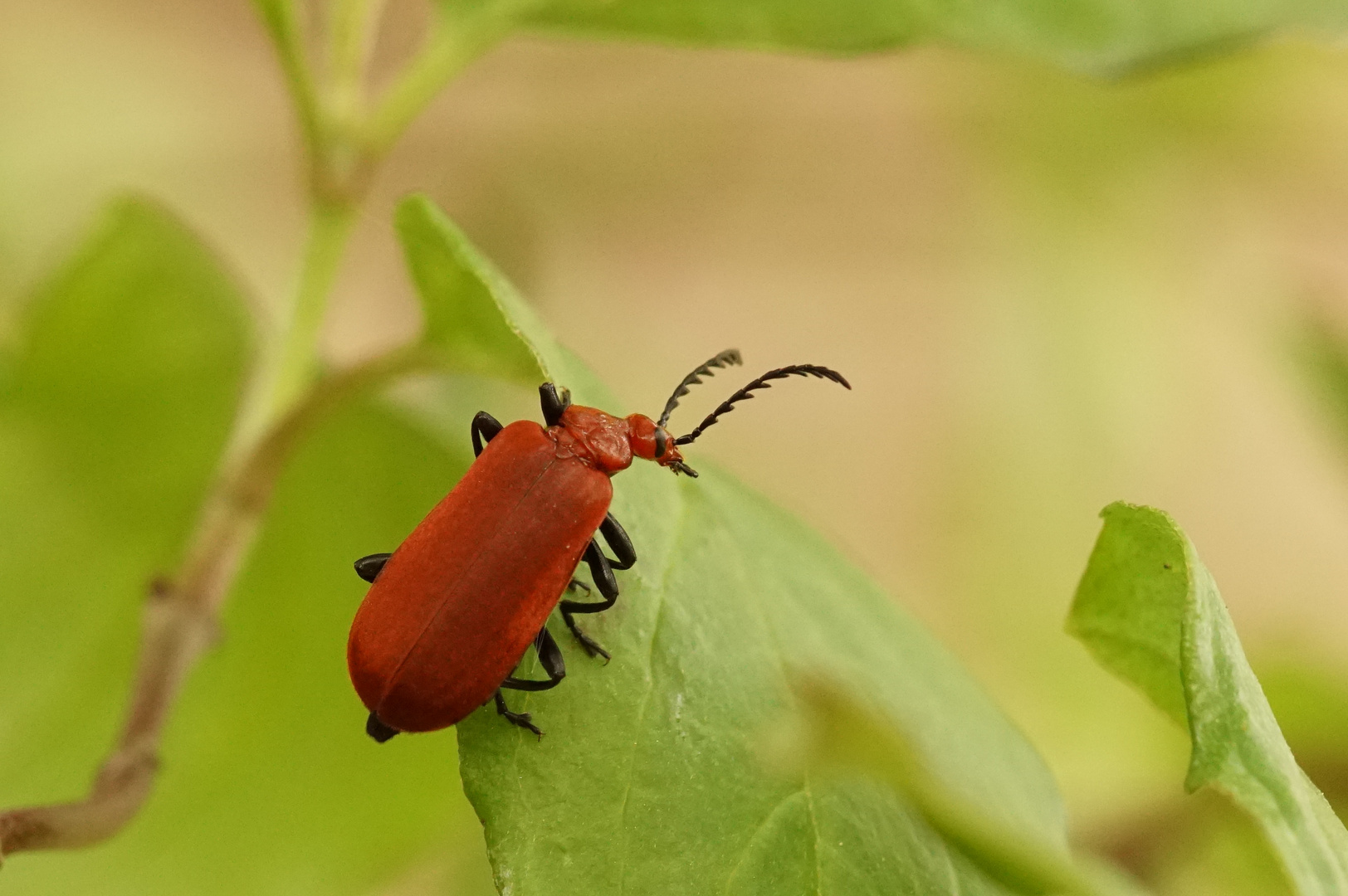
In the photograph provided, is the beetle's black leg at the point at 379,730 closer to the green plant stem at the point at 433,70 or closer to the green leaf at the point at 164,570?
the green leaf at the point at 164,570

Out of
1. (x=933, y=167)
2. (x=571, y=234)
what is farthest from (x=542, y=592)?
(x=933, y=167)

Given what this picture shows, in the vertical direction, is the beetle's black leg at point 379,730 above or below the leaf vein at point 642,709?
below

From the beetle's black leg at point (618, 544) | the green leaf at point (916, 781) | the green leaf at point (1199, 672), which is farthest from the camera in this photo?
the beetle's black leg at point (618, 544)

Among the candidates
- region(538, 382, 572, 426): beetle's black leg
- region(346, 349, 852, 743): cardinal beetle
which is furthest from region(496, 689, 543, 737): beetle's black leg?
region(538, 382, 572, 426): beetle's black leg

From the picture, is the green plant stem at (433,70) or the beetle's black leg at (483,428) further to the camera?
the beetle's black leg at (483,428)

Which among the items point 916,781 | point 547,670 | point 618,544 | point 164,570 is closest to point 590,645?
point 547,670

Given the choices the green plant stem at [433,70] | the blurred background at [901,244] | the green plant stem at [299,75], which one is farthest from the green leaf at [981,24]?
the blurred background at [901,244]

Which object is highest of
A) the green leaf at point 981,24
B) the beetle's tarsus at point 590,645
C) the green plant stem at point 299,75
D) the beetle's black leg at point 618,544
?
the green leaf at point 981,24
